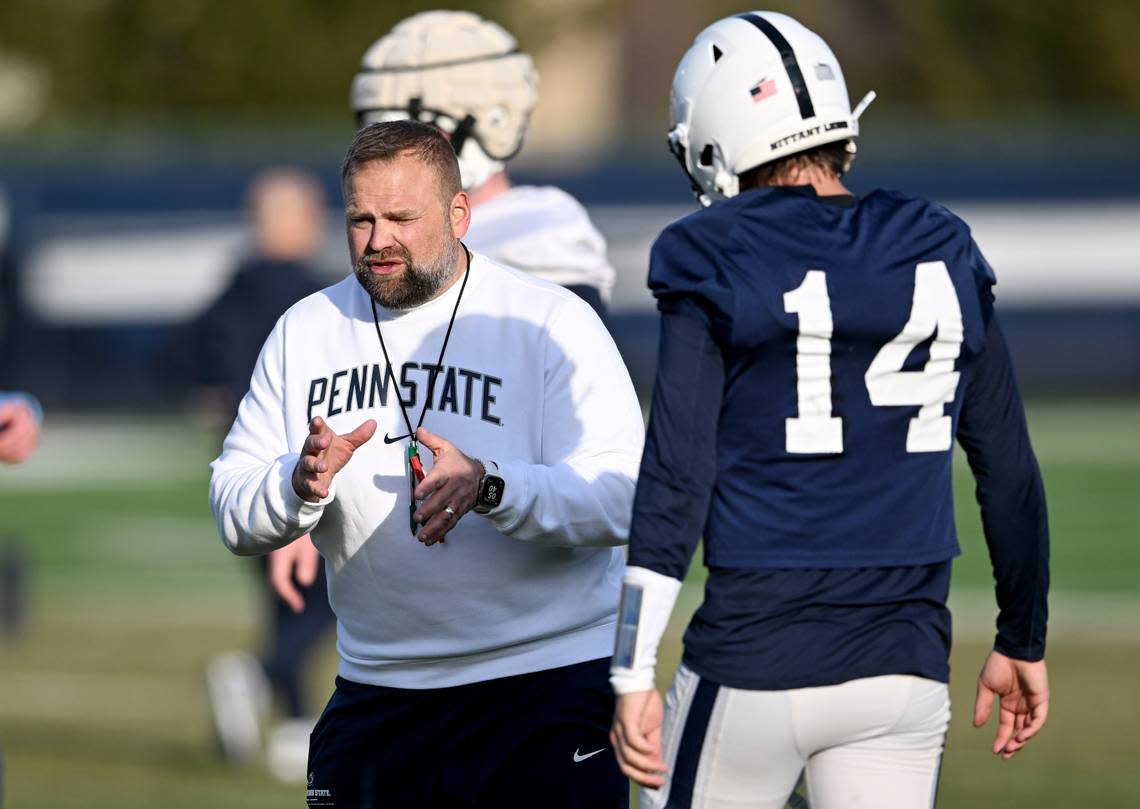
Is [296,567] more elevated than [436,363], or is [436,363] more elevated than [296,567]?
[436,363]

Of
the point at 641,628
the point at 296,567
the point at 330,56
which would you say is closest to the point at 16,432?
the point at 296,567

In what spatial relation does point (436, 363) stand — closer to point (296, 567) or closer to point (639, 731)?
point (639, 731)

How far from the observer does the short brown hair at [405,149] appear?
4.14 metres

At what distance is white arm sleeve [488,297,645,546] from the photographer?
13.1 ft

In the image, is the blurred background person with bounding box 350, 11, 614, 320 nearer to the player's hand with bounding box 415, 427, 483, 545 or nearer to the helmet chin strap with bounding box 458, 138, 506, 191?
the helmet chin strap with bounding box 458, 138, 506, 191

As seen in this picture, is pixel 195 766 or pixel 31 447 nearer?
pixel 31 447

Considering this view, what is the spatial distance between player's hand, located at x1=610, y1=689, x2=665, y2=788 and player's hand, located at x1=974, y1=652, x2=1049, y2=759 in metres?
0.81

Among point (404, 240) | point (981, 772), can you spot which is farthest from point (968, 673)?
point (404, 240)

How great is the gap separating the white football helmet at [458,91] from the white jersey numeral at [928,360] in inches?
73.5

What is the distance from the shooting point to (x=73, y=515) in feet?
53.9

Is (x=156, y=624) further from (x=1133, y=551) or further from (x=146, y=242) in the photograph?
(x=146, y=242)

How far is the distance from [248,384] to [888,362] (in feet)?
15.8

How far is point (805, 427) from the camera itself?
3619 millimetres

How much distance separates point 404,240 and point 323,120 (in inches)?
978
